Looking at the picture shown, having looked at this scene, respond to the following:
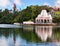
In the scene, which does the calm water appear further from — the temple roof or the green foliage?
the temple roof

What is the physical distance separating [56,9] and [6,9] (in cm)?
460

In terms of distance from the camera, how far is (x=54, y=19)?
1917 cm

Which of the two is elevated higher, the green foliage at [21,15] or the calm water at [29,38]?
the green foliage at [21,15]

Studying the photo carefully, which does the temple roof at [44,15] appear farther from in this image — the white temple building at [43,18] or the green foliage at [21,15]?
the green foliage at [21,15]

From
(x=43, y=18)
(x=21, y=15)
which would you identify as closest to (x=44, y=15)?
(x=43, y=18)

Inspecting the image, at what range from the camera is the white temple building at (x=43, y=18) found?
19783 millimetres

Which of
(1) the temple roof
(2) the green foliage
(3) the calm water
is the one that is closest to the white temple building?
(1) the temple roof

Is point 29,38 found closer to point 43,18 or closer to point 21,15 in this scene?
point 21,15

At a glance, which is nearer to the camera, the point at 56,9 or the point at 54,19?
the point at 54,19

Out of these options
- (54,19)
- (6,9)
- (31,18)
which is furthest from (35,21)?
(6,9)

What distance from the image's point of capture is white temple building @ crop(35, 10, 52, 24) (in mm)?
19783

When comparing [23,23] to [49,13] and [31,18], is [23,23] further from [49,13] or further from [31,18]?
[49,13]

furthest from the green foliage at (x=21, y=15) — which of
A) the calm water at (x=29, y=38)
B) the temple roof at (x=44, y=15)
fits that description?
the calm water at (x=29, y=38)

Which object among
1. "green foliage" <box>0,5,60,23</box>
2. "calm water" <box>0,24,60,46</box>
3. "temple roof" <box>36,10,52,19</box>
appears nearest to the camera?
"calm water" <box>0,24,60,46</box>
